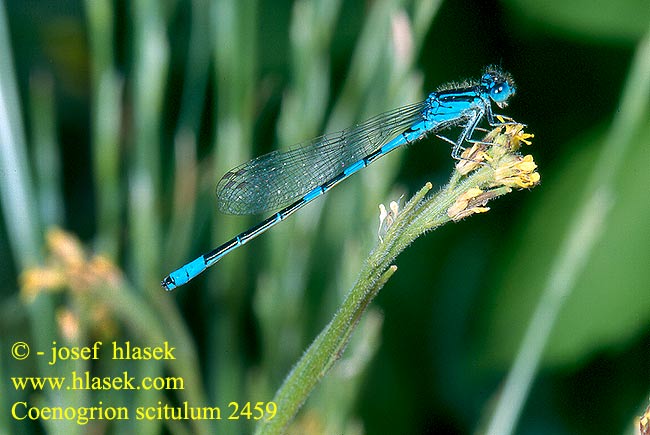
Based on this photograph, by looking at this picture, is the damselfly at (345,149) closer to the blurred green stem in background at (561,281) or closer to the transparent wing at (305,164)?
the transparent wing at (305,164)

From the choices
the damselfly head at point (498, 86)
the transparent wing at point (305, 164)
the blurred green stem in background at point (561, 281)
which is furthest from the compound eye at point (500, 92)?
the blurred green stem in background at point (561, 281)

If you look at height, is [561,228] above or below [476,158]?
above

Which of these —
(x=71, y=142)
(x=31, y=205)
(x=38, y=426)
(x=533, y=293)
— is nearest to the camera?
(x=31, y=205)

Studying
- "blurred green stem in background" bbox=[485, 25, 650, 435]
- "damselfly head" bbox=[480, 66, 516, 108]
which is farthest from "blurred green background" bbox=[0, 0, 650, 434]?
"damselfly head" bbox=[480, 66, 516, 108]

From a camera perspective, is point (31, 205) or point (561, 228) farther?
point (561, 228)

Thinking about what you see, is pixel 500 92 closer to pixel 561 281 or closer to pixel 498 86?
pixel 498 86

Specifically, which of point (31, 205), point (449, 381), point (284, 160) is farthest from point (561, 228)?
point (31, 205)

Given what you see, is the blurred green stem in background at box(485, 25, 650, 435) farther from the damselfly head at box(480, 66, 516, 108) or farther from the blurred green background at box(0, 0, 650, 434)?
the damselfly head at box(480, 66, 516, 108)

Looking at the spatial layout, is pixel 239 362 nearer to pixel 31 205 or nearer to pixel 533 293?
pixel 31 205
